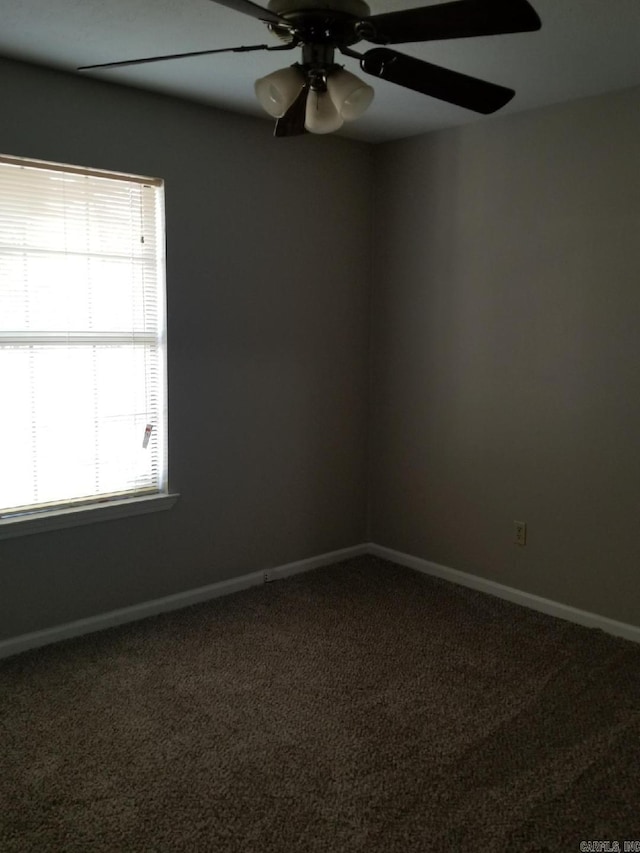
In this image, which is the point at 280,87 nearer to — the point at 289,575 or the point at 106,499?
the point at 106,499

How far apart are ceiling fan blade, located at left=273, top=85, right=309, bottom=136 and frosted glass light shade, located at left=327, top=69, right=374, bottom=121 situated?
0.10 meters

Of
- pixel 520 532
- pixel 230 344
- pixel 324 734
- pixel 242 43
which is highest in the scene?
pixel 242 43

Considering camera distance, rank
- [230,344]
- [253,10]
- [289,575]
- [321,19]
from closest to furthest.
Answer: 1. [253,10]
2. [321,19]
3. [230,344]
4. [289,575]

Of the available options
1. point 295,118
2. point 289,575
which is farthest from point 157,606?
point 295,118

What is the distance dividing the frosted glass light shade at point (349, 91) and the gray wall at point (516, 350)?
1635mm

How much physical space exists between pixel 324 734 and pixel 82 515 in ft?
4.61

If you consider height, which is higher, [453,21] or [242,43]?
[242,43]

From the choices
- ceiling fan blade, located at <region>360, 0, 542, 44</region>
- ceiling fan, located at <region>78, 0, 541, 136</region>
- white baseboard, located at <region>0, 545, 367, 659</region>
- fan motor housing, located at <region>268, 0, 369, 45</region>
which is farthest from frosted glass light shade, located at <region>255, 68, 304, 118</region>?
white baseboard, located at <region>0, 545, 367, 659</region>

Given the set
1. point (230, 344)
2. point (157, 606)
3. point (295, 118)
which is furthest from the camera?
point (230, 344)

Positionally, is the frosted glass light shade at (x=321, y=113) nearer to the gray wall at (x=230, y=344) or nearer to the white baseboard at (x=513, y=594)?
the gray wall at (x=230, y=344)

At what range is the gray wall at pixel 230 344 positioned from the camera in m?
2.97

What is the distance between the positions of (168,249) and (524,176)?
5.63 feet

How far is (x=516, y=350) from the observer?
3451 millimetres

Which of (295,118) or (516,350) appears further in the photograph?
(516,350)
